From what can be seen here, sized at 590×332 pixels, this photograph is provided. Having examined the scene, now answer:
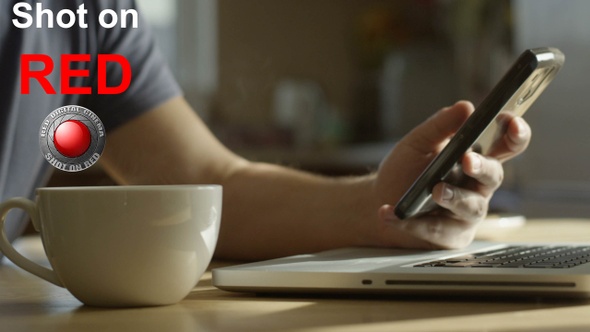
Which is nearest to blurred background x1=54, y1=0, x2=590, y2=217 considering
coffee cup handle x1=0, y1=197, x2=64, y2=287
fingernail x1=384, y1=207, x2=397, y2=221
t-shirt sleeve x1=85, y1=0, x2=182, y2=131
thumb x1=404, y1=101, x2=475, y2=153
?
t-shirt sleeve x1=85, y1=0, x2=182, y2=131

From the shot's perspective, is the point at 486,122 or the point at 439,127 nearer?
the point at 486,122

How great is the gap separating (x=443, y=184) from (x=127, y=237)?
238 mm

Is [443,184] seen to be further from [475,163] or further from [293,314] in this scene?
[293,314]

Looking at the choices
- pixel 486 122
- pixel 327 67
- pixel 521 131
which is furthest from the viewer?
pixel 327 67

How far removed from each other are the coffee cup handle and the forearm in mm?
314

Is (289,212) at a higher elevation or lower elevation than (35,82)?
lower

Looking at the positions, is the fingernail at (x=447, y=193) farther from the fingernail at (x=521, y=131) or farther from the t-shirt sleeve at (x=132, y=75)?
the t-shirt sleeve at (x=132, y=75)

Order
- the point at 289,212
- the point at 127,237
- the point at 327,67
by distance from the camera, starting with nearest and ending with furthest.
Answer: the point at 127,237 < the point at 289,212 < the point at 327,67

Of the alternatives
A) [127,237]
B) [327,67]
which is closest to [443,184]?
[127,237]

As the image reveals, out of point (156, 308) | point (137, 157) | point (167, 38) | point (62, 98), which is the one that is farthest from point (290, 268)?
point (167, 38)

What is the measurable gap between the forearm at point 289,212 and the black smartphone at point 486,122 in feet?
0.45

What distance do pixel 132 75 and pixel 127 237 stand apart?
0.44m

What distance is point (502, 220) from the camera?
1065 mm

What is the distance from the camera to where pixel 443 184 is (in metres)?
0.60
